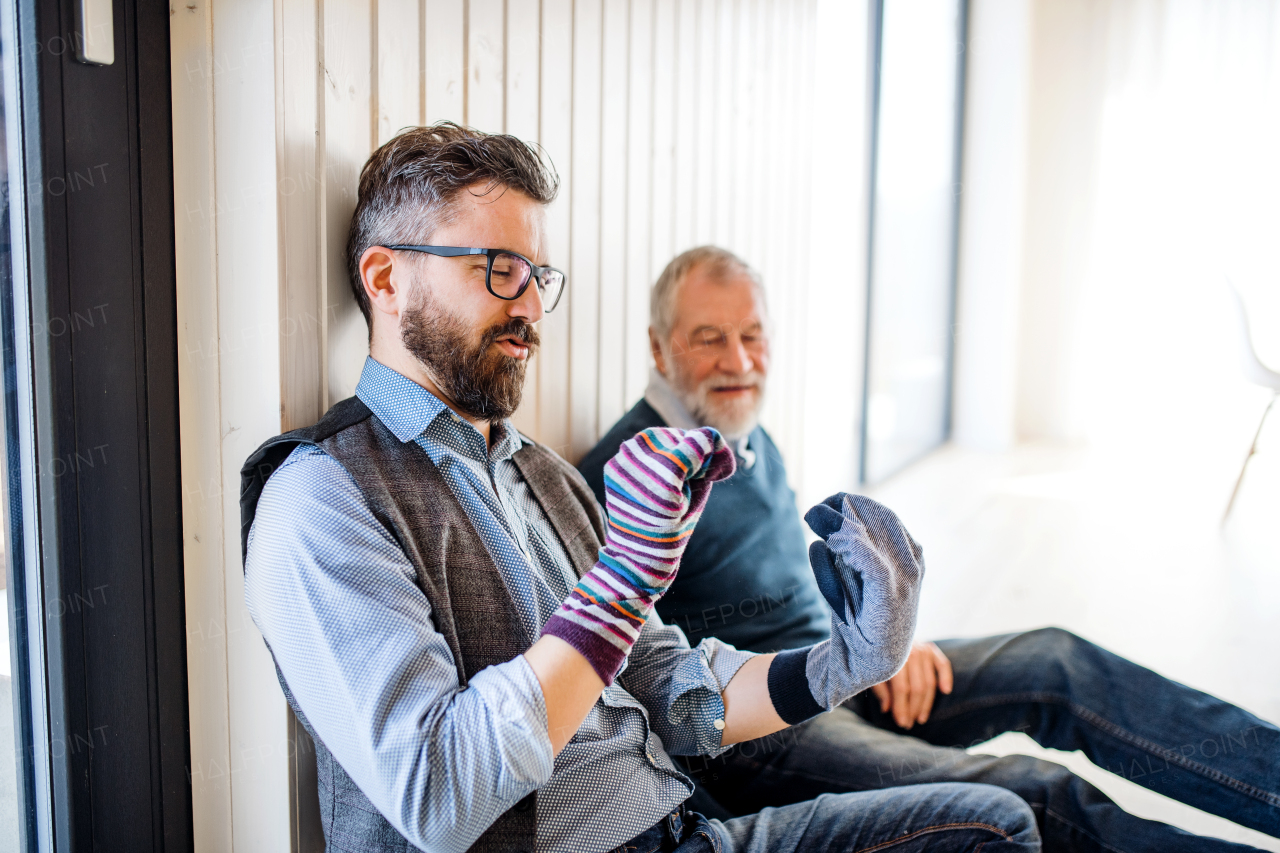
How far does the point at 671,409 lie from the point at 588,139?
0.55 meters

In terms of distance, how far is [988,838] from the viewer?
3.52 ft

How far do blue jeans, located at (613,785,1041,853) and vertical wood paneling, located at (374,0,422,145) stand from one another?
989 millimetres

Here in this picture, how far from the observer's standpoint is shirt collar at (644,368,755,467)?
66.2 inches

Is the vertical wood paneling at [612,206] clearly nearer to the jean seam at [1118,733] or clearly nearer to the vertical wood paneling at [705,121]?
the vertical wood paneling at [705,121]

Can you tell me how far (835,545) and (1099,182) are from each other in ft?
18.1

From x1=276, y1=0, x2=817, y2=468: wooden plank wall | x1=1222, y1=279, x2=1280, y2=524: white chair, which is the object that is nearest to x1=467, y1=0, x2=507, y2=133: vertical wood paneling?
x1=276, y1=0, x2=817, y2=468: wooden plank wall

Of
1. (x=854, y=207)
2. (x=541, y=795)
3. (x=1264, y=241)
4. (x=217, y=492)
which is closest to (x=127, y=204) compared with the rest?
(x=217, y=492)

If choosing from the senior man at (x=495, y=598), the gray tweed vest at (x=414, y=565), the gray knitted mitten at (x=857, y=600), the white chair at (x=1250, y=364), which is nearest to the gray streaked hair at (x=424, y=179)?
the senior man at (x=495, y=598)

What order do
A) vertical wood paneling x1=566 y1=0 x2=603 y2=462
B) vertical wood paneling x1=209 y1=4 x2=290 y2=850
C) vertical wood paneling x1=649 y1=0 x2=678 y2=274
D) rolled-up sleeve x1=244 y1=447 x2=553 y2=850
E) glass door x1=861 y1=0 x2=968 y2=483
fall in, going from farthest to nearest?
glass door x1=861 y1=0 x2=968 y2=483, vertical wood paneling x1=649 y1=0 x2=678 y2=274, vertical wood paneling x1=566 y1=0 x2=603 y2=462, vertical wood paneling x1=209 y1=4 x2=290 y2=850, rolled-up sleeve x1=244 y1=447 x2=553 y2=850

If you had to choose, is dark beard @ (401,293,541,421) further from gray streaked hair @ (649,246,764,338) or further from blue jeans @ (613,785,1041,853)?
gray streaked hair @ (649,246,764,338)

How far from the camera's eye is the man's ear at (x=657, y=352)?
1801mm

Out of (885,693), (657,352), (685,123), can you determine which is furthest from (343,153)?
(885,693)

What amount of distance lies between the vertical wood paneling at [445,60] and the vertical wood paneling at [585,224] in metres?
0.33

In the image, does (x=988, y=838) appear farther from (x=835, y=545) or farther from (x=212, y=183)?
(x=212, y=183)
